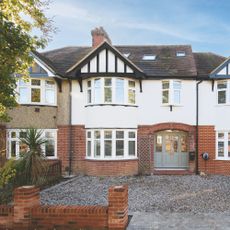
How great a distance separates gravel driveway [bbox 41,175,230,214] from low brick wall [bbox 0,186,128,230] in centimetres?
224

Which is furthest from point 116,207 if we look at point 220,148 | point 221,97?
point 221,97

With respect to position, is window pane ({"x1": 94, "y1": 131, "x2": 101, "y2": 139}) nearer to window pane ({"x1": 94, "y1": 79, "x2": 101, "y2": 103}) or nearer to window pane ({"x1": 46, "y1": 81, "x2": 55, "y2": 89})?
window pane ({"x1": 94, "y1": 79, "x2": 101, "y2": 103})

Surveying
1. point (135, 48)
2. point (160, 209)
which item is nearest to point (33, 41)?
point (160, 209)

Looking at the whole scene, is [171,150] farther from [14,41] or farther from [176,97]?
[14,41]

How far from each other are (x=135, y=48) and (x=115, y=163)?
8220 mm

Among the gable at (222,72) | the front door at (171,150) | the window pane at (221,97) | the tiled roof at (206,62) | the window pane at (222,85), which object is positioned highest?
the tiled roof at (206,62)

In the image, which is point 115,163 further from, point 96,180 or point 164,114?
point 164,114

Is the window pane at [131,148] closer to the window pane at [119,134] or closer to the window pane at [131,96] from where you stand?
the window pane at [119,134]

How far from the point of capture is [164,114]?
633 inches

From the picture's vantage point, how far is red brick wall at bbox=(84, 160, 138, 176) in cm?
1515

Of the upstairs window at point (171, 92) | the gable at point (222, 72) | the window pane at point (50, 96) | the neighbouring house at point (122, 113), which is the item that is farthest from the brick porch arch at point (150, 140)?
the window pane at point (50, 96)

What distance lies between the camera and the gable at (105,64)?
15289 millimetres

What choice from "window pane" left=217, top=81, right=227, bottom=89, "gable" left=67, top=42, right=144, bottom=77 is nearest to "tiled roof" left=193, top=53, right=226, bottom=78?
"window pane" left=217, top=81, right=227, bottom=89

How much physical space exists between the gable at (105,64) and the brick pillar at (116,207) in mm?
9756
